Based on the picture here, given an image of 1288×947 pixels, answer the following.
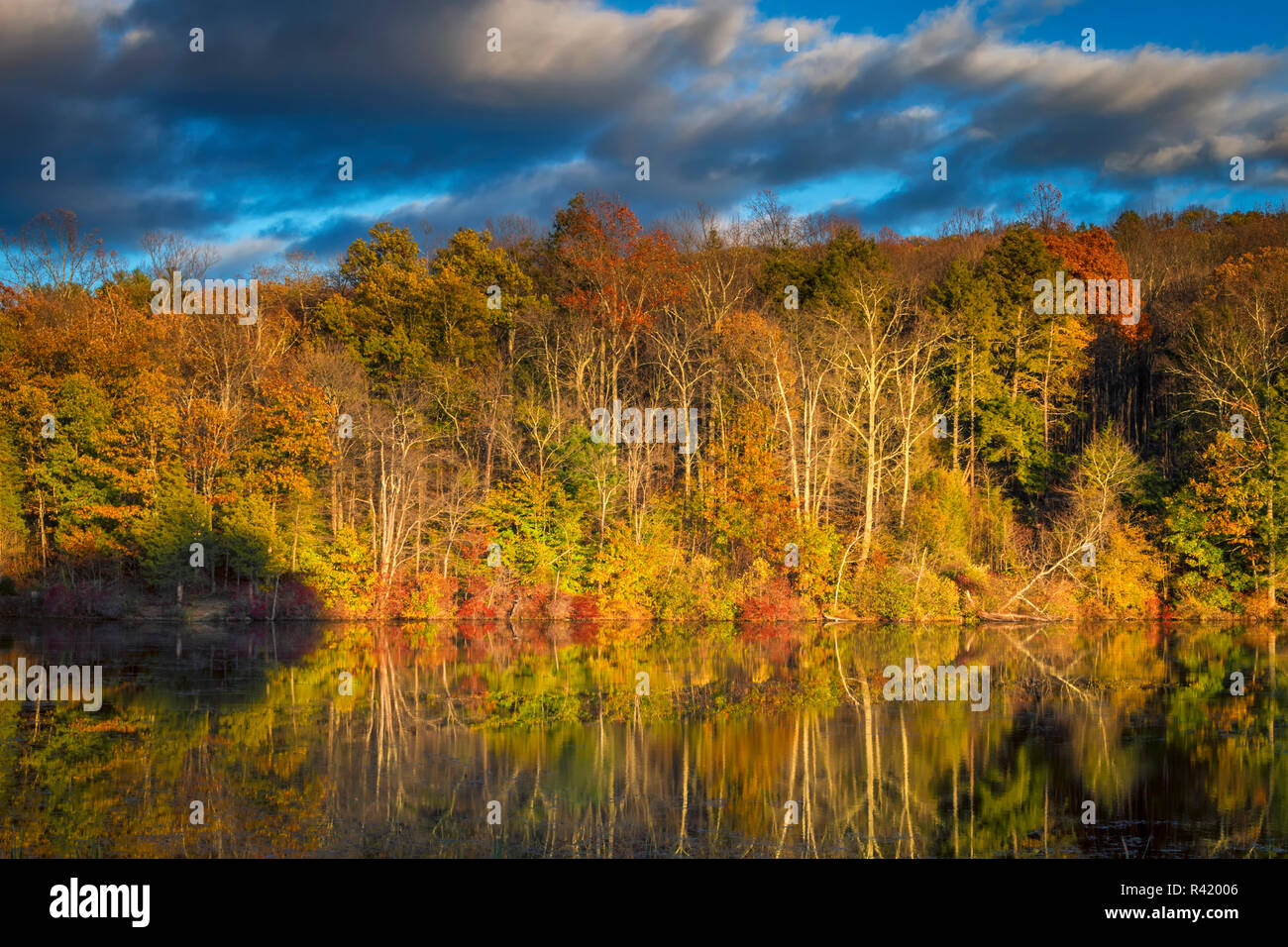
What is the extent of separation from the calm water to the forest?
1020 centimetres

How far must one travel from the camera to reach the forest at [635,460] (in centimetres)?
4184

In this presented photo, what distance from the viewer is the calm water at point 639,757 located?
13828 millimetres

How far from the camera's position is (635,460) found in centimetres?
4528

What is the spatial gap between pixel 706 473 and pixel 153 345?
81.2 feet

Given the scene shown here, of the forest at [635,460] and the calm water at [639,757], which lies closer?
the calm water at [639,757]

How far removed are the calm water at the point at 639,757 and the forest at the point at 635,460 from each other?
10.2 m

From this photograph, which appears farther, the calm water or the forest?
the forest

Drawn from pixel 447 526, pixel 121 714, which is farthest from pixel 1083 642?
pixel 121 714

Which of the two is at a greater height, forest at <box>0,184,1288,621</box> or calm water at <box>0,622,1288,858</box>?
forest at <box>0,184,1288,621</box>

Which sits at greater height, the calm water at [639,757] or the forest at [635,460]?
the forest at [635,460]

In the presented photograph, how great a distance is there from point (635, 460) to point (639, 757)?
89.9 feet

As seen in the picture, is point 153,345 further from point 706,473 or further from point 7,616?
point 706,473

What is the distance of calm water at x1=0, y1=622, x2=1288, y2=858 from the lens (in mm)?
13828

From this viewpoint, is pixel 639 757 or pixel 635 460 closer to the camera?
pixel 639 757
